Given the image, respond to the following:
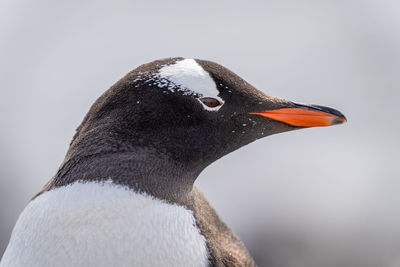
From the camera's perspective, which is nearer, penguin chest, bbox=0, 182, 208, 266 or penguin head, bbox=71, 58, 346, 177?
penguin chest, bbox=0, 182, 208, 266

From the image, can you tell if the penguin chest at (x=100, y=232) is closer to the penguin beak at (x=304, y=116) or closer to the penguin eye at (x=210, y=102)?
the penguin eye at (x=210, y=102)

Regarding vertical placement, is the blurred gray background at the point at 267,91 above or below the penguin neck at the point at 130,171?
below

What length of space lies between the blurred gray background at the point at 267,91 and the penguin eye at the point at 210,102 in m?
2.69

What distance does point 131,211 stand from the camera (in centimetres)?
143

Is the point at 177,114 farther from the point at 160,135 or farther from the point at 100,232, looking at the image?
the point at 100,232

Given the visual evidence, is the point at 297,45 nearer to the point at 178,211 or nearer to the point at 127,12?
the point at 127,12

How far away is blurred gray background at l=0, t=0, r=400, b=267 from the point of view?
14.7 ft

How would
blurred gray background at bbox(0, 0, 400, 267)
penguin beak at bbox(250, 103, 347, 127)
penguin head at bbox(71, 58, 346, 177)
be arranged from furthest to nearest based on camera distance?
blurred gray background at bbox(0, 0, 400, 267) < penguin beak at bbox(250, 103, 347, 127) < penguin head at bbox(71, 58, 346, 177)

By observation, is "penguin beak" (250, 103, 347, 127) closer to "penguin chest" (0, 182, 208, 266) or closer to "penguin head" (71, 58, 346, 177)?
"penguin head" (71, 58, 346, 177)

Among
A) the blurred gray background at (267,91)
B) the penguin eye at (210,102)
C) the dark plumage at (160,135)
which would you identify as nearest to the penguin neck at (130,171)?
the dark plumage at (160,135)

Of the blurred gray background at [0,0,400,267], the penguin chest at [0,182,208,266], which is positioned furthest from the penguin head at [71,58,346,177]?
the blurred gray background at [0,0,400,267]

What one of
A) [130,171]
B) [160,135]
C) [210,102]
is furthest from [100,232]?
[210,102]

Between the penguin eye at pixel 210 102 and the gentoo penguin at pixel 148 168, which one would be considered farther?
the penguin eye at pixel 210 102

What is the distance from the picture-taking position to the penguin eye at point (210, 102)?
158cm
